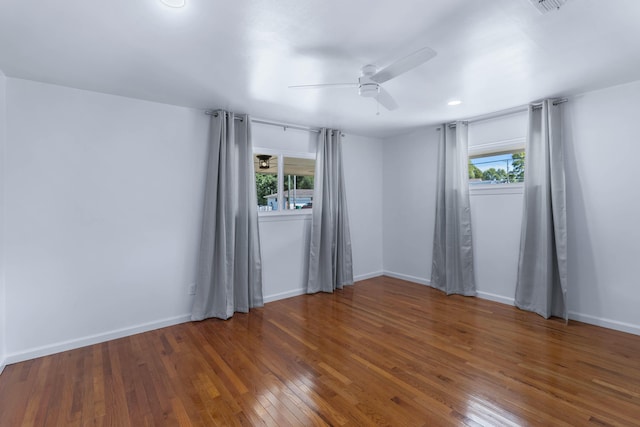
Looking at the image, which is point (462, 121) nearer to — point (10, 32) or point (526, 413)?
point (526, 413)

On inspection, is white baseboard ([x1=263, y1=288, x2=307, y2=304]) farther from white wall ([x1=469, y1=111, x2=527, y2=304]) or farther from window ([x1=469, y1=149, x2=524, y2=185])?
window ([x1=469, y1=149, x2=524, y2=185])

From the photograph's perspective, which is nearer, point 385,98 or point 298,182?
point 385,98

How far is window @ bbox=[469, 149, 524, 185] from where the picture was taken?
3969 mm

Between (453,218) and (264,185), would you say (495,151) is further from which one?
(264,185)

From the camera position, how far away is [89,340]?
296 centimetres

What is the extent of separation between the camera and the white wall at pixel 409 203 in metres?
4.88

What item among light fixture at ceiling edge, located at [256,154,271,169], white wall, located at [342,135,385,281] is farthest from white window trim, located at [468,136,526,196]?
light fixture at ceiling edge, located at [256,154,271,169]

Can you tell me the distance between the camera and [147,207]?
333 centimetres

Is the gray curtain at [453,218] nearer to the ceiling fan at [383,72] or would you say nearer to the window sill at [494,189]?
the window sill at [494,189]

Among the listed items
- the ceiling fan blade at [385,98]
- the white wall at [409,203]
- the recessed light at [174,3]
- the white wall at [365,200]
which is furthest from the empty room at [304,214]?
the white wall at [365,200]

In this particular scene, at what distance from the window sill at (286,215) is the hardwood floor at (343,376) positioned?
1363 mm

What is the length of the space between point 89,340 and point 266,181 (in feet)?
8.66

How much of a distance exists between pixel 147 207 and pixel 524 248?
4.44 m

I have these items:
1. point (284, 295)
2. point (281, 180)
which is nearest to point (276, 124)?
point (281, 180)
